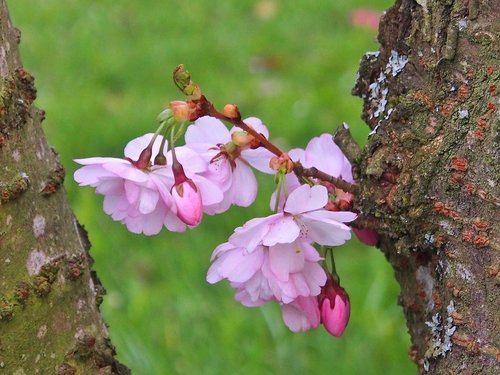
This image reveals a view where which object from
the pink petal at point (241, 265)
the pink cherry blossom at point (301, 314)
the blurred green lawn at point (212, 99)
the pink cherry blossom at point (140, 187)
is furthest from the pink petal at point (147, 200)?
the blurred green lawn at point (212, 99)

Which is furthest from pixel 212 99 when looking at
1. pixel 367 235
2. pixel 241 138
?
pixel 241 138

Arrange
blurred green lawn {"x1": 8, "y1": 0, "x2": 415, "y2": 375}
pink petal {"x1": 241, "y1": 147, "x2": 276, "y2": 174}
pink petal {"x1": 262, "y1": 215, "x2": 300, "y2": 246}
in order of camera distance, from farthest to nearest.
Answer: blurred green lawn {"x1": 8, "y1": 0, "x2": 415, "y2": 375} < pink petal {"x1": 241, "y1": 147, "x2": 276, "y2": 174} < pink petal {"x1": 262, "y1": 215, "x2": 300, "y2": 246}

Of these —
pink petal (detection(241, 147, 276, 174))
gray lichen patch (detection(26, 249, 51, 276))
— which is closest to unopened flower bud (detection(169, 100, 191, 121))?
pink petal (detection(241, 147, 276, 174))

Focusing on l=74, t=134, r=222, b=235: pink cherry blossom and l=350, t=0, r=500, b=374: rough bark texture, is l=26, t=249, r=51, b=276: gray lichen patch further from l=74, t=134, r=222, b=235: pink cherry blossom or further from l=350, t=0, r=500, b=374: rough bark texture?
l=350, t=0, r=500, b=374: rough bark texture

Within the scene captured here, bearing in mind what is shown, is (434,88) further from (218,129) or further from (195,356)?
(195,356)

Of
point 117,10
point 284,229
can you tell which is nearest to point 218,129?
point 284,229

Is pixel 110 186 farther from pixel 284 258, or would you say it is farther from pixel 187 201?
pixel 284 258
